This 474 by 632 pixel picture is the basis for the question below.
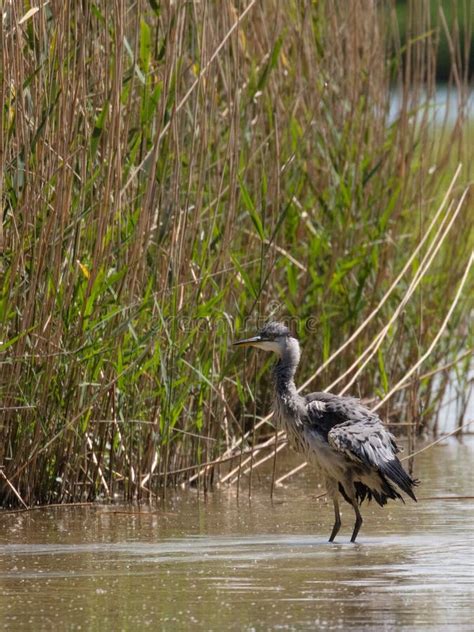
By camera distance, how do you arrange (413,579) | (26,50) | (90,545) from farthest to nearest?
(26,50), (90,545), (413,579)

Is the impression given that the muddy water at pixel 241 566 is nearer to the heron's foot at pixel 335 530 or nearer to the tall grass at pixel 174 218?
the heron's foot at pixel 335 530

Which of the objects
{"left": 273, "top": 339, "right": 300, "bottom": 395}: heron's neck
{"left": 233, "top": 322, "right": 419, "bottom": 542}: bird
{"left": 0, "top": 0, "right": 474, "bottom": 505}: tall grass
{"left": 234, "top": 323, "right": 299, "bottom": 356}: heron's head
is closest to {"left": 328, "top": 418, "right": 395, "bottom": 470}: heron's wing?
{"left": 233, "top": 322, "right": 419, "bottom": 542}: bird

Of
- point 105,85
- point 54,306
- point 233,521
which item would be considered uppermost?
point 105,85

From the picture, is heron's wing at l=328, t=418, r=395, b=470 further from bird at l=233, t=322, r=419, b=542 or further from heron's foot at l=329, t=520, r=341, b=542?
heron's foot at l=329, t=520, r=341, b=542

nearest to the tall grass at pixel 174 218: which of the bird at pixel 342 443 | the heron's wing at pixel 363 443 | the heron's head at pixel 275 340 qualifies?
the heron's head at pixel 275 340

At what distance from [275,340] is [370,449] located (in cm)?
95

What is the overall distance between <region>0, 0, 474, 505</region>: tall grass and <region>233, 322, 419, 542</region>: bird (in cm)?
41

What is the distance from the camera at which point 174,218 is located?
712cm

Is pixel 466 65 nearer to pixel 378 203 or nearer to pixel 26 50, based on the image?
pixel 378 203

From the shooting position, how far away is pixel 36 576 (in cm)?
545

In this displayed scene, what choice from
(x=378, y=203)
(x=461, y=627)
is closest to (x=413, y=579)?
(x=461, y=627)

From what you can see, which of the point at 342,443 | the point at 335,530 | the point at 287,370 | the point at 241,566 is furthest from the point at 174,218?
the point at 241,566

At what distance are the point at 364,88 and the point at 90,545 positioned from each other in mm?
3940

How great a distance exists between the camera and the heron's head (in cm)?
714
